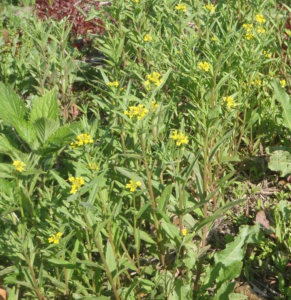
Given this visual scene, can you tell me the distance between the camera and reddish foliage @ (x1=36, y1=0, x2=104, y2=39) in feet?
17.5

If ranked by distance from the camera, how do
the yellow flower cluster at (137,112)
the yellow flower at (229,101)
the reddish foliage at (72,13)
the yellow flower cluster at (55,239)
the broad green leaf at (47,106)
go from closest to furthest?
1. the yellow flower cluster at (137,112)
2. the yellow flower cluster at (55,239)
3. the yellow flower at (229,101)
4. the broad green leaf at (47,106)
5. the reddish foliage at (72,13)

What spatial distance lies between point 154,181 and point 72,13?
3.68 metres

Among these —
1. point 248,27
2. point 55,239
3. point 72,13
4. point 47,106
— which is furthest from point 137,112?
point 72,13

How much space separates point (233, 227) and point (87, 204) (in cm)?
135

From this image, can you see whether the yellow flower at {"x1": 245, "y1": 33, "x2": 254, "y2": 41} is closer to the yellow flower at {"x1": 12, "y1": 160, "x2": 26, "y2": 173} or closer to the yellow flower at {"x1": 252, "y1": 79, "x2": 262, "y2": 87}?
the yellow flower at {"x1": 252, "y1": 79, "x2": 262, "y2": 87}

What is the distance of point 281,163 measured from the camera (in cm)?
326

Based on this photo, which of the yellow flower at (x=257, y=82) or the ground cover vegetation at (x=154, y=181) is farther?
the yellow flower at (x=257, y=82)

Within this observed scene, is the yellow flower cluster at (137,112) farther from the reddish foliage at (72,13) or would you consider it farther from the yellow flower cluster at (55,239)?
the reddish foliage at (72,13)

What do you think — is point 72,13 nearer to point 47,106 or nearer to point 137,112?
point 47,106

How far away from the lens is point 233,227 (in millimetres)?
3080

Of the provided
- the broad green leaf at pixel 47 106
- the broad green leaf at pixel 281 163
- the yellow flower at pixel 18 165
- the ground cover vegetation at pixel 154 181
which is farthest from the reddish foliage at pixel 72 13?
the yellow flower at pixel 18 165

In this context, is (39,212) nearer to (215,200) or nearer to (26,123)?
(26,123)

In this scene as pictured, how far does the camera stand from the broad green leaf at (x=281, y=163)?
3.26 meters

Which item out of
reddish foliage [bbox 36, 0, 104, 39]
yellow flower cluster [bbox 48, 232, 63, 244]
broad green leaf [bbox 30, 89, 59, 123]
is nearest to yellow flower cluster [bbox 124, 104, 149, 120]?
yellow flower cluster [bbox 48, 232, 63, 244]
